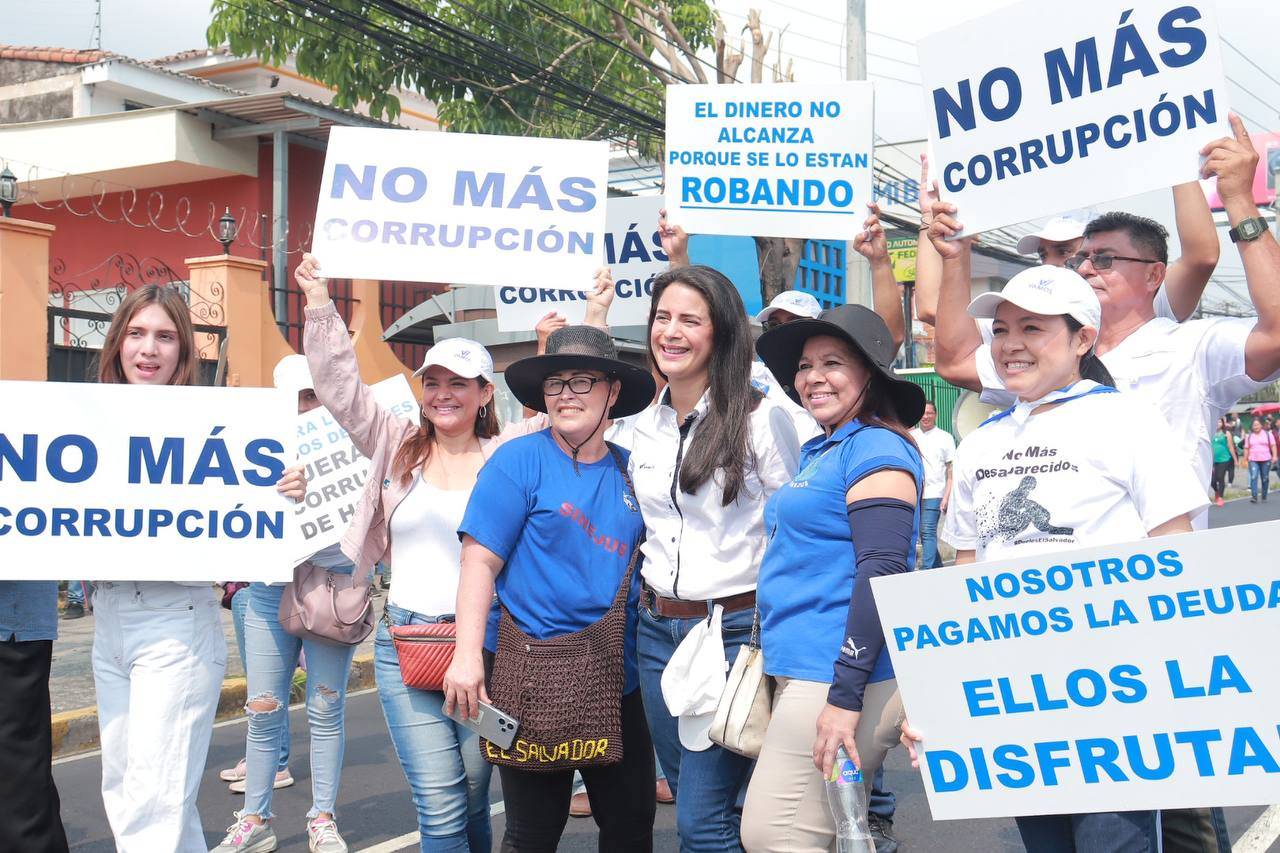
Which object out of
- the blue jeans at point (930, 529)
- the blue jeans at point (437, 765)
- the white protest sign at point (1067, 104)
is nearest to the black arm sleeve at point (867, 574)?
the white protest sign at point (1067, 104)

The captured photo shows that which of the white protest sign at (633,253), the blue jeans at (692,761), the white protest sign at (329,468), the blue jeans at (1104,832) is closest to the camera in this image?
the blue jeans at (1104,832)

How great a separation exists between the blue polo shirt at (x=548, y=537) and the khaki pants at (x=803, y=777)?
27.0 inches

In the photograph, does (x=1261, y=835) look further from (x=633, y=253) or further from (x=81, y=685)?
(x=81, y=685)

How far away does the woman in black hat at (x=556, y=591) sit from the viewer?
3391mm

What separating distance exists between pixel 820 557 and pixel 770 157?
2.55 m

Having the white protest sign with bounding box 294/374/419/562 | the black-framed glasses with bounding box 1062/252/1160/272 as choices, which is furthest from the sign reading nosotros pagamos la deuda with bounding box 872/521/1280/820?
the white protest sign with bounding box 294/374/419/562

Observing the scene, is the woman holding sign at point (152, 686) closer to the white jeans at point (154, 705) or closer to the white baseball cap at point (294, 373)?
the white jeans at point (154, 705)

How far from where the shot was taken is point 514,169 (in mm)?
4852

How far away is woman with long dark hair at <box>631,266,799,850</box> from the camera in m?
3.32

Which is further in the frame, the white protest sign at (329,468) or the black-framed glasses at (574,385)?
the white protest sign at (329,468)

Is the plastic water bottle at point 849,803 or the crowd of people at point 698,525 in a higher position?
the crowd of people at point 698,525

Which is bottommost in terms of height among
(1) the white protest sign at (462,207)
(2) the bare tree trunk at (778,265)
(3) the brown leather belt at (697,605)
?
(3) the brown leather belt at (697,605)

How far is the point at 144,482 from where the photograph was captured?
12.4 ft

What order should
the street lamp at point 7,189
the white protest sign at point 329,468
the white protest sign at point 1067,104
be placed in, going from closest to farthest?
the white protest sign at point 1067,104
the white protest sign at point 329,468
the street lamp at point 7,189
